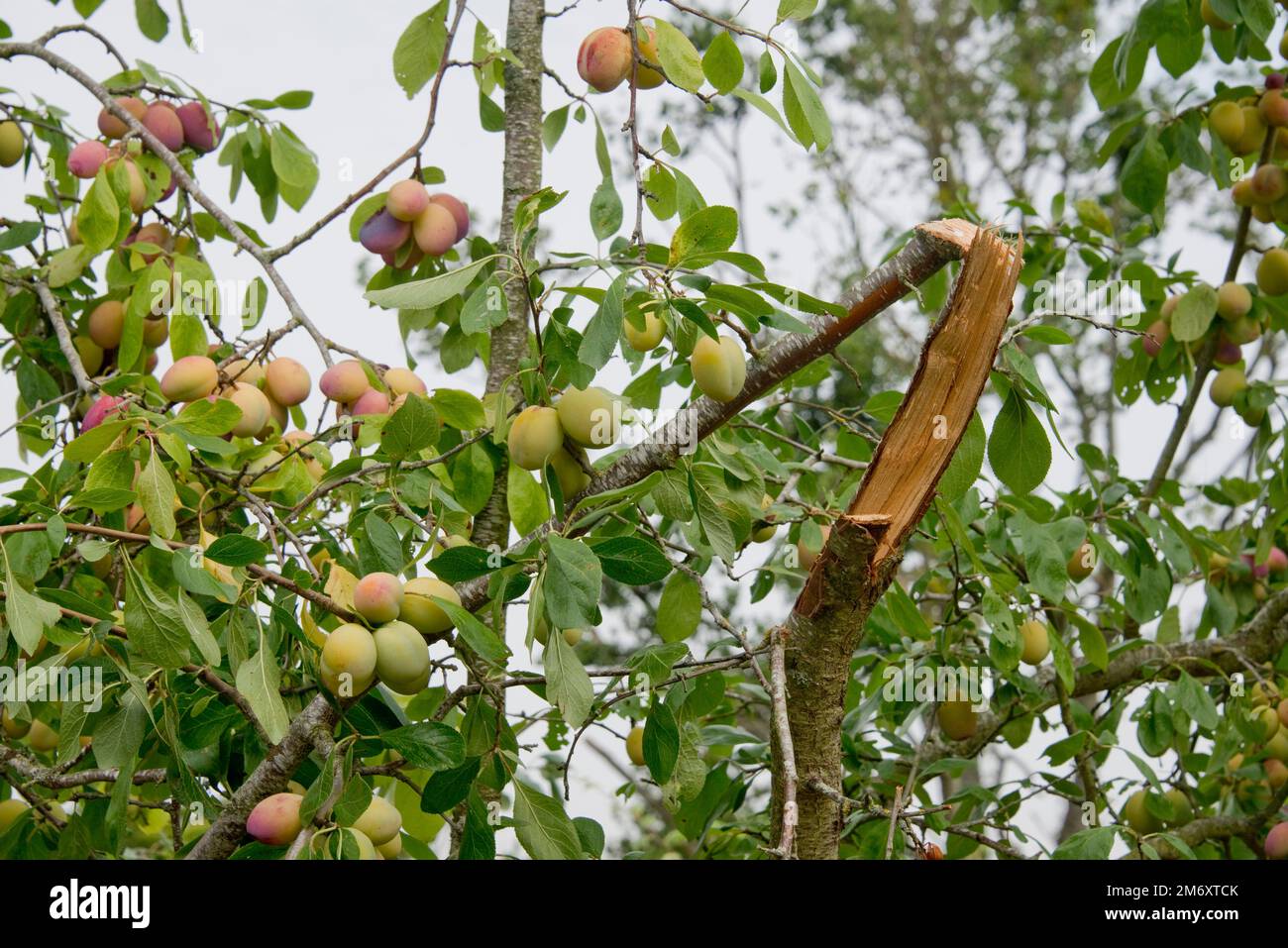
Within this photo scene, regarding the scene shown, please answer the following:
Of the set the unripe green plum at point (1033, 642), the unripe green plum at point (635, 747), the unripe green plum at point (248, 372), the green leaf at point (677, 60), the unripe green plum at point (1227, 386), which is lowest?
the unripe green plum at point (635, 747)

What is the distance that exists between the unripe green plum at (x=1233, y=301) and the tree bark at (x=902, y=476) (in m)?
1.16

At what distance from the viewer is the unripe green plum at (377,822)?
109 centimetres

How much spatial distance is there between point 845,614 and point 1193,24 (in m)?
1.28

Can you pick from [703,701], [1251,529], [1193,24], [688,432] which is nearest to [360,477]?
[688,432]

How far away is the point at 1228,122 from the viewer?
6.88 feet

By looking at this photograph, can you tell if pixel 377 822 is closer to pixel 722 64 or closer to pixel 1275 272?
pixel 722 64

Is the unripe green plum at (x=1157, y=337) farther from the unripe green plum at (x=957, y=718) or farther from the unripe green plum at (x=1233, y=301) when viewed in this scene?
the unripe green plum at (x=957, y=718)

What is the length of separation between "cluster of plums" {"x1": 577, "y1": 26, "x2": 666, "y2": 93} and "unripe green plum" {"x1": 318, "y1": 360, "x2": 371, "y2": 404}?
39 cm

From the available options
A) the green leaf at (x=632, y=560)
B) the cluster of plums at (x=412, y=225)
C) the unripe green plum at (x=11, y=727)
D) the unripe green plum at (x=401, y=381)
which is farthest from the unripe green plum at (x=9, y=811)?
the green leaf at (x=632, y=560)

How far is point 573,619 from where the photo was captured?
90cm

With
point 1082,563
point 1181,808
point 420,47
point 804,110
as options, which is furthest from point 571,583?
point 1181,808

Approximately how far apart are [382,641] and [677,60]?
592 mm

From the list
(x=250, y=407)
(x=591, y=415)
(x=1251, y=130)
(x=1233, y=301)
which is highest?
(x=1251, y=130)
